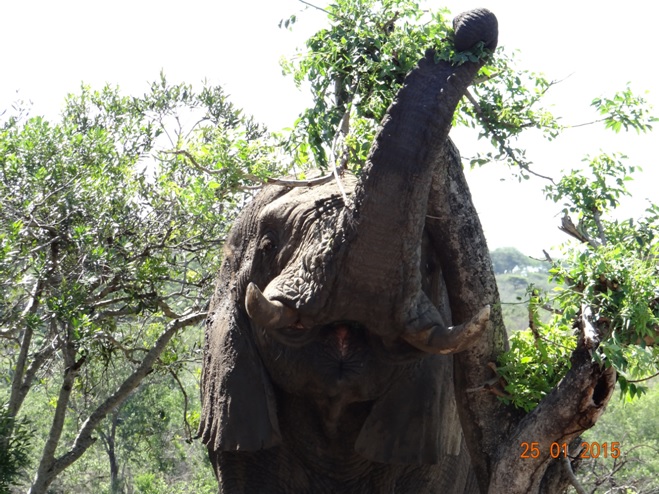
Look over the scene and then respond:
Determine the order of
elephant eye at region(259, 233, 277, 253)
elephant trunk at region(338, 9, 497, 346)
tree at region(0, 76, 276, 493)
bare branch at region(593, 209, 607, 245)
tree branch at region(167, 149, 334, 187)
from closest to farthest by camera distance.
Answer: elephant trunk at region(338, 9, 497, 346)
tree branch at region(167, 149, 334, 187)
bare branch at region(593, 209, 607, 245)
elephant eye at region(259, 233, 277, 253)
tree at region(0, 76, 276, 493)

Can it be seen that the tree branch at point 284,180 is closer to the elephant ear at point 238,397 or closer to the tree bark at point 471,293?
the tree bark at point 471,293

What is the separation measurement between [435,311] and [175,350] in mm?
7349

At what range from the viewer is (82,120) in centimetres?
1241

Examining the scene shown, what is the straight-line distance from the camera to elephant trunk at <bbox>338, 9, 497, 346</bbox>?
13.8 feet

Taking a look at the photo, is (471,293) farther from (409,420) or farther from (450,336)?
(409,420)

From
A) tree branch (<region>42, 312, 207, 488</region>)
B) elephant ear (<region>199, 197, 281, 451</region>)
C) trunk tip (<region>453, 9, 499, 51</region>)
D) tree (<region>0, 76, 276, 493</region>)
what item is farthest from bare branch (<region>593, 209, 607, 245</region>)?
tree branch (<region>42, 312, 207, 488</region>)

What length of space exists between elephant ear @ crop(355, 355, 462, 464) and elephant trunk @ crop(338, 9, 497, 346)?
2.24 ft

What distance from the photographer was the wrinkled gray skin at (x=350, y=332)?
427 cm

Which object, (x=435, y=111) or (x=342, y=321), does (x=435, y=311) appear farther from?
(x=435, y=111)

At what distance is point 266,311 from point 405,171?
95cm

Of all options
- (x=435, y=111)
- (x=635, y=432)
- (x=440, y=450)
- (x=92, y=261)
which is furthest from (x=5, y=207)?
(x=635, y=432)

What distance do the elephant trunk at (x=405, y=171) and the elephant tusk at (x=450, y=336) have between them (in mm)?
54

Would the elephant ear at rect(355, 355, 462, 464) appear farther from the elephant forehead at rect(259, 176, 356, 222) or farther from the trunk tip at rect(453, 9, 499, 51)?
the trunk tip at rect(453, 9, 499, 51)

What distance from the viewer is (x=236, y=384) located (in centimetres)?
518
